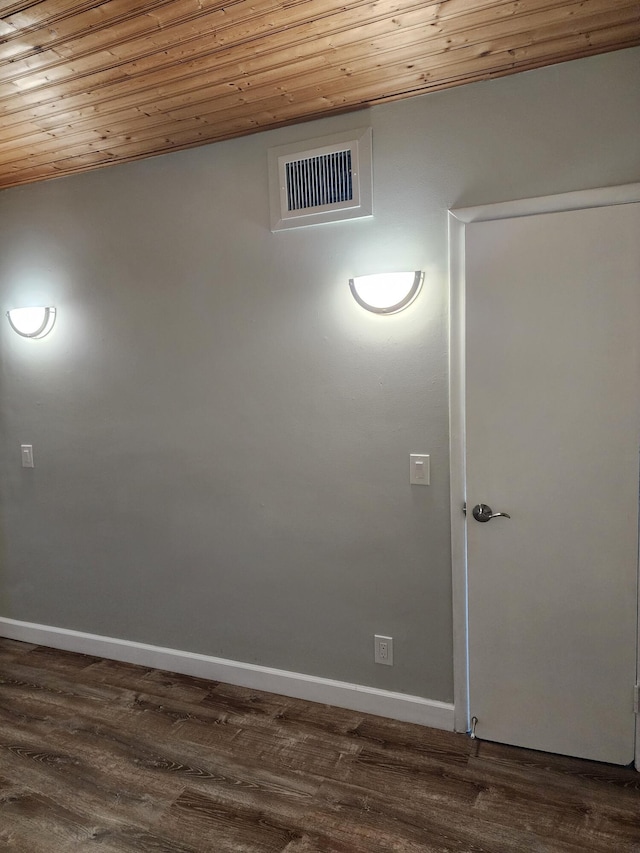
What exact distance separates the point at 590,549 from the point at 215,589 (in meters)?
1.70

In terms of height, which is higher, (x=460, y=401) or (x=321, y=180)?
(x=321, y=180)

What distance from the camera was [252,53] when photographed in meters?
1.90

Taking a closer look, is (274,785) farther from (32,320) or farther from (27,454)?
(32,320)

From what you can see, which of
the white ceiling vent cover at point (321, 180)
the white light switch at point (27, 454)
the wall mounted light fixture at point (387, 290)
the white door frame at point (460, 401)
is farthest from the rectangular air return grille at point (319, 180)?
the white light switch at point (27, 454)

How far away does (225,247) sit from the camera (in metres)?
2.65

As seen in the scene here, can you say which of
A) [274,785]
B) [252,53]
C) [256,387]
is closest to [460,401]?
[256,387]

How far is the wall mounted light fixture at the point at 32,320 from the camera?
10.1 feet

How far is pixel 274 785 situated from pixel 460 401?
158 centimetres

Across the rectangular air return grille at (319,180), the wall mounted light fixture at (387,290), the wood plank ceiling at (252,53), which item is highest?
the wood plank ceiling at (252,53)

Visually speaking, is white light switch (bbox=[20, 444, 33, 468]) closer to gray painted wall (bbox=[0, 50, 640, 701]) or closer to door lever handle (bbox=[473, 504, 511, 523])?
gray painted wall (bbox=[0, 50, 640, 701])

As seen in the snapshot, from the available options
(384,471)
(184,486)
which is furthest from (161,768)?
(384,471)

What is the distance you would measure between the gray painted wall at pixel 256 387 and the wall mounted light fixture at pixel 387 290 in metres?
0.06

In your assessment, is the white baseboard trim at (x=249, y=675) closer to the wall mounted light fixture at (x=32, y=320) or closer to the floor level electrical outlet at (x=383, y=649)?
the floor level electrical outlet at (x=383, y=649)

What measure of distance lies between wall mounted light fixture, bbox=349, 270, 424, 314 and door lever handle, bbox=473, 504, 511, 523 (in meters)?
0.84
